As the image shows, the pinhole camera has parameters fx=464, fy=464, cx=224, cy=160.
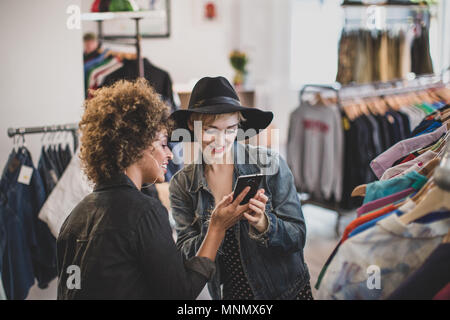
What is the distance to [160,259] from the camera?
104cm

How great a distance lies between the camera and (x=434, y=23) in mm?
4609

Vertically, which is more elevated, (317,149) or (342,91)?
(342,91)

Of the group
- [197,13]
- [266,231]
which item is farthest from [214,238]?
[197,13]

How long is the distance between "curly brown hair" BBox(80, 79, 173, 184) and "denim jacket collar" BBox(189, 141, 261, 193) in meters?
0.36

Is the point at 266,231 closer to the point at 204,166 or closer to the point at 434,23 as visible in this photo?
the point at 204,166

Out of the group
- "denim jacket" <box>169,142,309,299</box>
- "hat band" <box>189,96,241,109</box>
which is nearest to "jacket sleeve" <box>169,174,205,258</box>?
"denim jacket" <box>169,142,309,299</box>

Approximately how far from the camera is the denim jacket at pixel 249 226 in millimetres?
1462

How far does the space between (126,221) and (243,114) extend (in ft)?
2.18

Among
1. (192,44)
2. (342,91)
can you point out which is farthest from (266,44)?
(342,91)

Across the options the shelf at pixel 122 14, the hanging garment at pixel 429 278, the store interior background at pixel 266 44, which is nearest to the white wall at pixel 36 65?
the shelf at pixel 122 14

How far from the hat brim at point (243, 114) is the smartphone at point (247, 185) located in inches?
10.4

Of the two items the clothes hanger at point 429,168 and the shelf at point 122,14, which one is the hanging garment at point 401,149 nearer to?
the clothes hanger at point 429,168

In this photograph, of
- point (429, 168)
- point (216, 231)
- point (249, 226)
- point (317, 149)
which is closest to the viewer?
point (429, 168)

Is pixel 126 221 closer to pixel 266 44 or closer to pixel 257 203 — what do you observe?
Answer: pixel 257 203
